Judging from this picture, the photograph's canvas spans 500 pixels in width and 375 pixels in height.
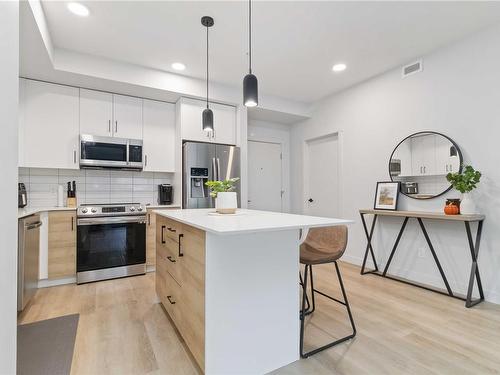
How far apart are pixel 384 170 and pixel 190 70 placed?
291 centimetres

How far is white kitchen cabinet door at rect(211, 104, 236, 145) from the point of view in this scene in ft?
12.9

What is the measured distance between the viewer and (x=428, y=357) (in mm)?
1717

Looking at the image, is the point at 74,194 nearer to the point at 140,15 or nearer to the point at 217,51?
the point at 140,15

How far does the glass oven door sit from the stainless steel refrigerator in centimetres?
71

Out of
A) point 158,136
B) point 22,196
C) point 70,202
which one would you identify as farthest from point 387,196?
point 22,196

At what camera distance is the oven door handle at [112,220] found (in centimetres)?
314

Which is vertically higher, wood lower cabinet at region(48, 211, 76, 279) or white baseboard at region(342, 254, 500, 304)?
wood lower cabinet at region(48, 211, 76, 279)

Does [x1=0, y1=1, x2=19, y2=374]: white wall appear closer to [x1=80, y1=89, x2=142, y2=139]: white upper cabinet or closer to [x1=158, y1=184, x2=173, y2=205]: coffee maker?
[x1=80, y1=89, x2=142, y2=139]: white upper cabinet

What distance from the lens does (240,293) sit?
4.89 feet

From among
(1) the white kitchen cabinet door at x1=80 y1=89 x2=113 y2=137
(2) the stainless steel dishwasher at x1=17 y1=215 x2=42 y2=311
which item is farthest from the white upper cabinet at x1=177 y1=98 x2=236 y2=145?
(2) the stainless steel dishwasher at x1=17 y1=215 x2=42 y2=311

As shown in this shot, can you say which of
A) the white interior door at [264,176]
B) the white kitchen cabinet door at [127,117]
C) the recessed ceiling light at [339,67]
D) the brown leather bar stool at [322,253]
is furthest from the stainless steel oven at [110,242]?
the recessed ceiling light at [339,67]

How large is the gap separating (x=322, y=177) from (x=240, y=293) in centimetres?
347

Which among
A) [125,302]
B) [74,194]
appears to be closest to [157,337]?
[125,302]

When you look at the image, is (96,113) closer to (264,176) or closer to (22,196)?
(22,196)
